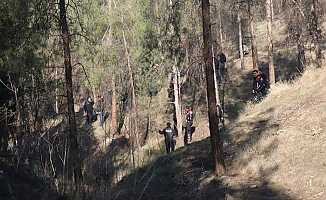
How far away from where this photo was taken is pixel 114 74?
32594 mm

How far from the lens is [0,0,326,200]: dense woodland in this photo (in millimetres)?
16562

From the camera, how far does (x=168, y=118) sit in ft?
112

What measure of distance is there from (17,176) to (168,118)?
1569cm

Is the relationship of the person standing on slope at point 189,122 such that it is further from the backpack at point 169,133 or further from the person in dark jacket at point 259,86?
the person in dark jacket at point 259,86

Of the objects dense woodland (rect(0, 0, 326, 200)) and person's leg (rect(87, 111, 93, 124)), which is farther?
person's leg (rect(87, 111, 93, 124))

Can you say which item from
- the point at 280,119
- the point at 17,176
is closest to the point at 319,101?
the point at 280,119

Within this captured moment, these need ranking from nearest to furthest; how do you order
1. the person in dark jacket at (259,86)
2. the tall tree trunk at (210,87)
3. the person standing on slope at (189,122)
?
the tall tree trunk at (210,87) → the person in dark jacket at (259,86) → the person standing on slope at (189,122)

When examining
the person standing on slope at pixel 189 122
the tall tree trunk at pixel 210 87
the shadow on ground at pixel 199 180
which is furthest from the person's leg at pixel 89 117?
the tall tree trunk at pixel 210 87

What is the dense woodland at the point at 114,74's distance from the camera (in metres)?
16.6

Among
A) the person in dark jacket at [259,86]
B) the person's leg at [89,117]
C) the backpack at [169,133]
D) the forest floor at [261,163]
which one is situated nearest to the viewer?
the forest floor at [261,163]

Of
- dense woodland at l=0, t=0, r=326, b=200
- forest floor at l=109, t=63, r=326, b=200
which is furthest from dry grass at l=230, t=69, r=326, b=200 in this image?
dense woodland at l=0, t=0, r=326, b=200

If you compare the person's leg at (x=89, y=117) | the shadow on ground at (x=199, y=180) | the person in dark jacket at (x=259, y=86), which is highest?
the person in dark jacket at (x=259, y=86)

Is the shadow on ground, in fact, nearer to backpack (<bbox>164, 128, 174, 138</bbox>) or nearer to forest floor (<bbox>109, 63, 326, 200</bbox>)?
forest floor (<bbox>109, 63, 326, 200</bbox>)

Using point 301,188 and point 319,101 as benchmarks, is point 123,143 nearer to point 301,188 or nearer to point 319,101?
point 319,101
